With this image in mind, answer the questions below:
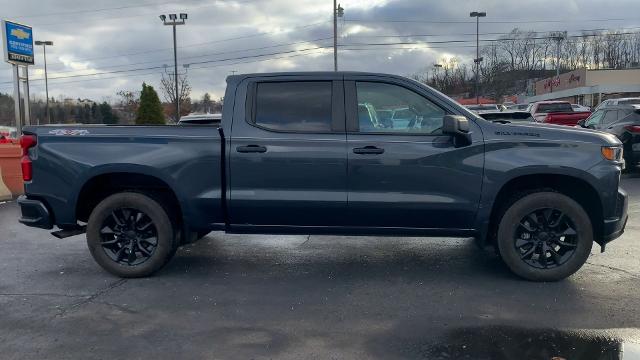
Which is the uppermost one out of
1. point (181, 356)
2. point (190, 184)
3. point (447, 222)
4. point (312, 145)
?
point (312, 145)

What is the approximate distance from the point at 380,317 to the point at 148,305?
2.00m

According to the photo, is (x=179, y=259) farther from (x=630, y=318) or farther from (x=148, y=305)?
(x=630, y=318)

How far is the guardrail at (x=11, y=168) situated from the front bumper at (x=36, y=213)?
704cm

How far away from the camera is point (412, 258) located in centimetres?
631

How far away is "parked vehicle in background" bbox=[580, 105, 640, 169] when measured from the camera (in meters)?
13.0

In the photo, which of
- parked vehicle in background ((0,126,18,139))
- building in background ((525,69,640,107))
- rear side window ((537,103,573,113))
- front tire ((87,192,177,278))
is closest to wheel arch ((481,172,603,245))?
front tire ((87,192,177,278))

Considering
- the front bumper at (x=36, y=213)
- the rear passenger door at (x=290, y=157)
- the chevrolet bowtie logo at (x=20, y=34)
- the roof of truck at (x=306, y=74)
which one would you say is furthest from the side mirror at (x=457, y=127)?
the chevrolet bowtie logo at (x=20, y=34)

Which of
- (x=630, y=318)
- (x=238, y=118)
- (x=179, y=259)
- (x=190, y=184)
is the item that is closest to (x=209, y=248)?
(x=179, y=259)

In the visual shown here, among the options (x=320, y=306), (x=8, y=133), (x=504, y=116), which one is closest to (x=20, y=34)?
(x=504, y=116)

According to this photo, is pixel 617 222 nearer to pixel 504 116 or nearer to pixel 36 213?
pixel 504 116

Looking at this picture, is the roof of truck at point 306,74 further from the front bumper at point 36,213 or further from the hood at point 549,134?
the front bumper at point 36,213

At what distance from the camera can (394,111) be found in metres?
5.38

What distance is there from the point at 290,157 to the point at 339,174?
49cm

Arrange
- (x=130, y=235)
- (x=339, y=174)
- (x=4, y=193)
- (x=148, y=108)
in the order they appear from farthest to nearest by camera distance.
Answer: (x=148, y=108), (x=4, y=193), (x=130, y=235), (x=339, y=174)
